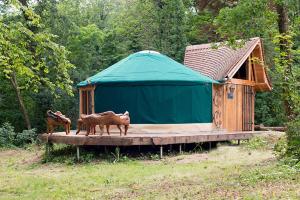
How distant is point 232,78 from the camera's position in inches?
602

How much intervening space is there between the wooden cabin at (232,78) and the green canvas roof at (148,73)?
3.75 feet

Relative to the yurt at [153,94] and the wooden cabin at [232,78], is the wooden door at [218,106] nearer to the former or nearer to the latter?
the wooden cabin at [232,78]

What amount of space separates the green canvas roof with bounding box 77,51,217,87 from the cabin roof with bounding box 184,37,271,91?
52.7 inches

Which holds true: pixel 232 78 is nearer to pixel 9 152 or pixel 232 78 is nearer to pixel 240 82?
pixel 240 82

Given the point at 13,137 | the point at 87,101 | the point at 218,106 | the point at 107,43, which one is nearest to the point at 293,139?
the point at 218,106

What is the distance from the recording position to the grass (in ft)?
21.2

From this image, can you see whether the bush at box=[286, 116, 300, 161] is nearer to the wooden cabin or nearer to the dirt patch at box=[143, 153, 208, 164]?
the dirt patch at box=[143, 153, 208, 164]

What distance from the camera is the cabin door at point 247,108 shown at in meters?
16.1

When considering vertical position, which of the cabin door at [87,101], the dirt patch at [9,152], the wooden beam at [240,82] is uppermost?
the wooden beam at [240,82]

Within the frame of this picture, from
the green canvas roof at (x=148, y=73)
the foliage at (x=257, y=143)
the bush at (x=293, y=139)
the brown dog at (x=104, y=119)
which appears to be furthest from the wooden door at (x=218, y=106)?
the bush at (x=293, y=139)

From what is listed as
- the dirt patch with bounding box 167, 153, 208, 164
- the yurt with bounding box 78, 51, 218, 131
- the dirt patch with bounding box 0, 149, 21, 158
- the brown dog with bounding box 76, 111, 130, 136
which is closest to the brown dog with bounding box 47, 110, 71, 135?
the brown dog with bounding box 76, 111, 130, 136

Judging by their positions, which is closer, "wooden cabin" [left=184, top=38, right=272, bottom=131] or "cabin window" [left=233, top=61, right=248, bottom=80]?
"wooden cabin" [left=184, top=38, right=272, bottom=131]

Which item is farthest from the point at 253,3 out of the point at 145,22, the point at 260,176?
the point at 145,22

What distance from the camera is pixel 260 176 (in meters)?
7.07
